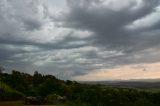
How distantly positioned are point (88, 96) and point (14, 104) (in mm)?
14361

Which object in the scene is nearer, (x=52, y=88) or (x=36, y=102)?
(x=36, y=102)

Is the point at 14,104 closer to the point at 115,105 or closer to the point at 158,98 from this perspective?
the point at 115,105

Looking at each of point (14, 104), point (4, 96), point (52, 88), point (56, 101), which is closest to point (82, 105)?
point (56, 101)

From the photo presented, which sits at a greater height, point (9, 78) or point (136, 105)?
point (9, 78)

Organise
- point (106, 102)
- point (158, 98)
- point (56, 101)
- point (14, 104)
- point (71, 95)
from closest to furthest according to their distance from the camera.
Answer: point (14, 104)
point (56, 101)
point (71, 95)
point (106, 102)
point (158, 98)

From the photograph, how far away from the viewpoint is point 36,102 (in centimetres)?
3403

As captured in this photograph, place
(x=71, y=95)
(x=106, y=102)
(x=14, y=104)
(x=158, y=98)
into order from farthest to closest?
(x=158, y=98)
(x=106, y=102)
(x=71, y=95)
(x=14, y=104)

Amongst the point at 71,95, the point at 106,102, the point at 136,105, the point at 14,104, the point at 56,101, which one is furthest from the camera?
the point at 136,105

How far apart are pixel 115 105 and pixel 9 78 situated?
15089mm

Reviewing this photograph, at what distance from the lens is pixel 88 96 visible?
45.7 metres

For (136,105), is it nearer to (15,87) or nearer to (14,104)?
(15,87)

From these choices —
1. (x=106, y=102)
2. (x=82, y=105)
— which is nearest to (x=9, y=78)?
(x=106, y=102)

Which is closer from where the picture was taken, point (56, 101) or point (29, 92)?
point (56, 101)

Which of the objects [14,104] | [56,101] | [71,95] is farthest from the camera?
[71,95]
